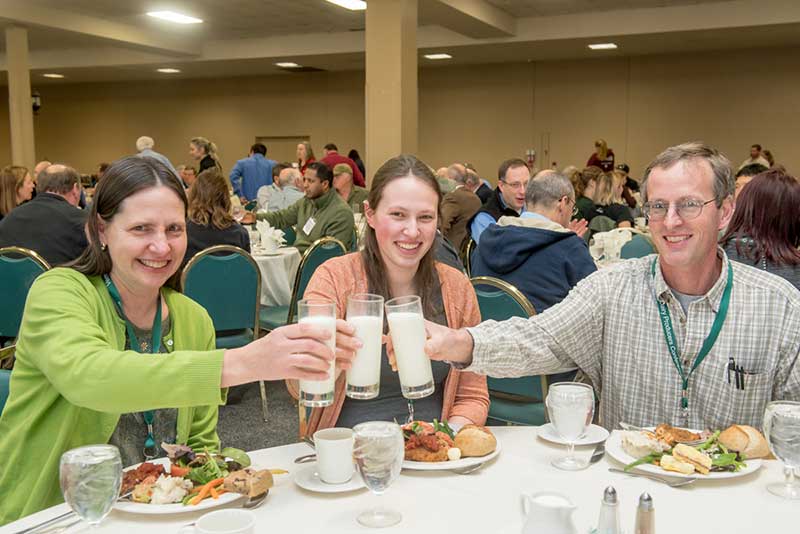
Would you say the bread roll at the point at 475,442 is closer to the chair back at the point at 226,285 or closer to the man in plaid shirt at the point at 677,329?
the man in plaid shirt at the point at 677,329

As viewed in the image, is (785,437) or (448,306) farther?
(448,306)

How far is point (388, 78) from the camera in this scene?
345 inches

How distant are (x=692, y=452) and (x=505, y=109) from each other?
48.5 feet

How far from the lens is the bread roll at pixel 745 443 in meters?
1.50

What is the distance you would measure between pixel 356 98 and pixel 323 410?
51.5 feet

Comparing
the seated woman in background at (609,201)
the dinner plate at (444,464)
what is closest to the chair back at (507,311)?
the dinner plate at (444,464)

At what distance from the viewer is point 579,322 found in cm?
197

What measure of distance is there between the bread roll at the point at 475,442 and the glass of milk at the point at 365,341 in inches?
8.5

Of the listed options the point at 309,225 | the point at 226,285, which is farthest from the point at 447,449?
the point at 309,225

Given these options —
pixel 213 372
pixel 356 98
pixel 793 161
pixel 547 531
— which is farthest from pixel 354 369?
pixel 356 98

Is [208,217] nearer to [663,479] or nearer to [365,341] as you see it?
[365,341]

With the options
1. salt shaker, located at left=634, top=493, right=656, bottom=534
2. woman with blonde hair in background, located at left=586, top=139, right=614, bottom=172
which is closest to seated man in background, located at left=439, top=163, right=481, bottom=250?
salt shaker, located at left=634, top=493, right=656, bottom=534

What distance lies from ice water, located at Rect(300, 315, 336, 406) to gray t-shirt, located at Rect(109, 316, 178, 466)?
1.71 ft

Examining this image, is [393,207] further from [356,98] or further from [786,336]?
[356,98]
